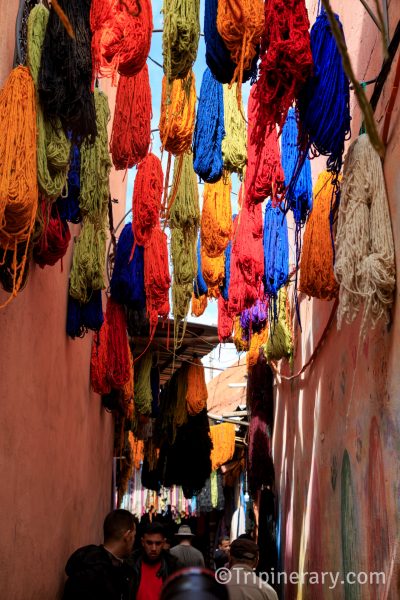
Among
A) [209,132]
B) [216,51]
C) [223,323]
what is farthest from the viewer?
[223,323]

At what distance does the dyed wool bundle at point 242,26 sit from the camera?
125 inches

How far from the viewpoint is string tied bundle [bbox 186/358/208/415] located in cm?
900

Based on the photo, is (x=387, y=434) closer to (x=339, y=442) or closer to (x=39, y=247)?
(x=339, y=442)

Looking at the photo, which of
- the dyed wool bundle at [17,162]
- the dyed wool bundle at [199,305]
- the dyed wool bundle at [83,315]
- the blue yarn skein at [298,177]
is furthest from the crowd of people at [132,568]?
the dyed wool bundle at [199,305]

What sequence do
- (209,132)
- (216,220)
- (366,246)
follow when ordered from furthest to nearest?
(216,220) → (209,132) → (366,246)

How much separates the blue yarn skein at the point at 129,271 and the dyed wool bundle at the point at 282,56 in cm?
338

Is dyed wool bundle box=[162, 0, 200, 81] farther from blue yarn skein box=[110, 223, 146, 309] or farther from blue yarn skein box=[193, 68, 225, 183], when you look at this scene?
blue yarn skein box=[110, 223, 146, 309]

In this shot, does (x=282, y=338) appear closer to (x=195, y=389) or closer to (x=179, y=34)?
(x=195, y=389)

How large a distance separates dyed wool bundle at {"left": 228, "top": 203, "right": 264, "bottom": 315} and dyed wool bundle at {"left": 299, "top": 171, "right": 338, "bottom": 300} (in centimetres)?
109

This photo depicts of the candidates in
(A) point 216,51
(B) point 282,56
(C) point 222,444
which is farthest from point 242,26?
(C) point 222,444

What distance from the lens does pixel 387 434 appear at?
327cm

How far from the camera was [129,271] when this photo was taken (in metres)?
6.47

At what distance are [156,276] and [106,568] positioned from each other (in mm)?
2390

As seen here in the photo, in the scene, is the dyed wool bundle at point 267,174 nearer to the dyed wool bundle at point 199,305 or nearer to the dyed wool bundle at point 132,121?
the dyed wool bundle at point 132,121
